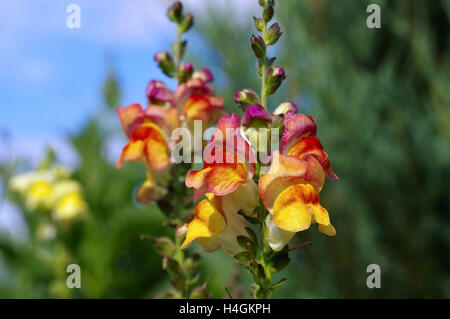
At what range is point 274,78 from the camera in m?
0.59

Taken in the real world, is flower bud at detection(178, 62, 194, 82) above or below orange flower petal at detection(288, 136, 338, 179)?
above

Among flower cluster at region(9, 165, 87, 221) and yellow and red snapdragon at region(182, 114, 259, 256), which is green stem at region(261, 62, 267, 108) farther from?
flower cluster at region(9, 165, 87, 221)

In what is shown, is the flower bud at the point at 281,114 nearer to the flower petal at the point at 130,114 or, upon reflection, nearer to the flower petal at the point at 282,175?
the flower petal at the point at 282,175

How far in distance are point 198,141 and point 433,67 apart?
158 cm

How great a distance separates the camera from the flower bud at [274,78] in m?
0.58

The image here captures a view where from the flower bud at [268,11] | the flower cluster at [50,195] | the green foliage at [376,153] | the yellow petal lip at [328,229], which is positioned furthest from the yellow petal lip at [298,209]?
the green foliage at [376,153]

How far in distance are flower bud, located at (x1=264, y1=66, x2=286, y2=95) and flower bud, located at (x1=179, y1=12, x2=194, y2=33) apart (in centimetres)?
28

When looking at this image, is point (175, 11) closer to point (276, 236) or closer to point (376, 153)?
point (276, 236)

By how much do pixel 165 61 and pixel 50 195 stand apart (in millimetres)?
950

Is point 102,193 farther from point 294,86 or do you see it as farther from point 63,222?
point 294,86

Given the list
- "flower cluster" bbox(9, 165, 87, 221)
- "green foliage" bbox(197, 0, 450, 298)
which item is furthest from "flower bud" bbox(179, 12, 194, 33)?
"green foliage" bbox(197, 0, 450, 298)

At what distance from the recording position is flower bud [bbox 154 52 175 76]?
0.79m

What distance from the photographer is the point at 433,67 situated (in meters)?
1.99
